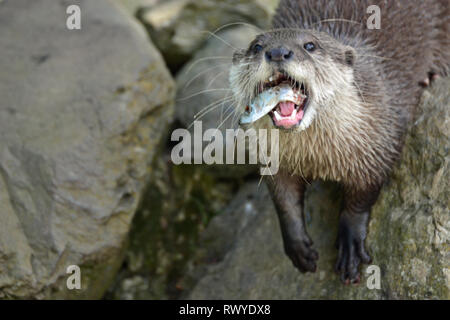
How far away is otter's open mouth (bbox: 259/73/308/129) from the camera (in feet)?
6.44

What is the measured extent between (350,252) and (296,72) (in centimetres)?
85

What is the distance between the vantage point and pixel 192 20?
400 centimetres

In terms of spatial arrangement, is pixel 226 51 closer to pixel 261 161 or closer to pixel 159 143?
pixel 159 143

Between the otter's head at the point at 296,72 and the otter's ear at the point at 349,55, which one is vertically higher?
the otter's ear at the point at 349,55

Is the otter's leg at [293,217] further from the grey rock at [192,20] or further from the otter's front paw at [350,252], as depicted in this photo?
the grey rock at [192,20]

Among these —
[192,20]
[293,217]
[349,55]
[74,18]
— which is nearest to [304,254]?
[293,217]

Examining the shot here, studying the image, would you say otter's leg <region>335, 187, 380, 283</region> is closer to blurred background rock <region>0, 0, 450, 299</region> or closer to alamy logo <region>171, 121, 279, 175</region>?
blurred background rock <region>0, 0, 450, 299</region>

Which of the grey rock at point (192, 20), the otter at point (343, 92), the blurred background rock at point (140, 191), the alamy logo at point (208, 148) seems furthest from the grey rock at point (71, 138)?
the otter at point (343, 92)

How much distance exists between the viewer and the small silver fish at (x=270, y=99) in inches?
76.7

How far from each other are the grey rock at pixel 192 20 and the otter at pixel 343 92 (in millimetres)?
1151

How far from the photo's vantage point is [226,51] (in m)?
3.75

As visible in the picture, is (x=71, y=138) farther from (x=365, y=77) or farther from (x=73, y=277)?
(x=365, y=77)

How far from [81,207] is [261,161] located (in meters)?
0.96
